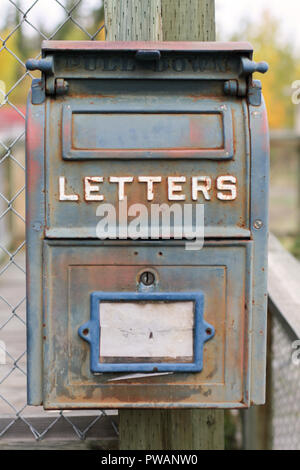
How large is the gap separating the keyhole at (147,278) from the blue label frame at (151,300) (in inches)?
1.1

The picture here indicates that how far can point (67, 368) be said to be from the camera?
A: 4.14ft

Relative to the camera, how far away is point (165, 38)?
147 centimetres

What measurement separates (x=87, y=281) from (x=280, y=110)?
68.4 feet

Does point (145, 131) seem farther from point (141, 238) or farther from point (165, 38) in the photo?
point (165, 38)

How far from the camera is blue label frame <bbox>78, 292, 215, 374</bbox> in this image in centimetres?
123

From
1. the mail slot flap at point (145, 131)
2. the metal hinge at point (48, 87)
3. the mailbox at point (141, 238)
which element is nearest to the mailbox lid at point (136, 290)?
the mailbox at point (141, 238)

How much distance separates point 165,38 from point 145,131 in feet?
1.29

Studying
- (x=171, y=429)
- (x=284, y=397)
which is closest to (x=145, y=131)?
(x=171, y=429)

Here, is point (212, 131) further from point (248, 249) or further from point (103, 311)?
point (103, 311)

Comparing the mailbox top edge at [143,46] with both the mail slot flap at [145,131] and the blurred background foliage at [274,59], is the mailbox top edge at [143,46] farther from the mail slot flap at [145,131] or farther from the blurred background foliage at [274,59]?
the blurred background foliage at [274,59]

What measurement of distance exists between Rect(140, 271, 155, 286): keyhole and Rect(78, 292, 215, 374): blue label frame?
3 cm

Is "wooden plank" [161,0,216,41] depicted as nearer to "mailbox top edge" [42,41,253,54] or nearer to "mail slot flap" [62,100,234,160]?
"mailbox top edge" [42,41,253,54]
